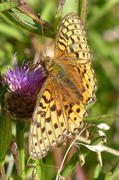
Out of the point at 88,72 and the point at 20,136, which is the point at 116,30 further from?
the point at 20,136

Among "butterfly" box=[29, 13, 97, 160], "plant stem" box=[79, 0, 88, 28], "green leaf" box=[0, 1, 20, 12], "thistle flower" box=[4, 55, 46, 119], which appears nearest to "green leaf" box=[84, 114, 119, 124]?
"butterfly" box=[29, 13, 97, 160]

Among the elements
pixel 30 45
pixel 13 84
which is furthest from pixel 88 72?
pixel 30 45

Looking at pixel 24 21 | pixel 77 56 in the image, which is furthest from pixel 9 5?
pixel 77 56

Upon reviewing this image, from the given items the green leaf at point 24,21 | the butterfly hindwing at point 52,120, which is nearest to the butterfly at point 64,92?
the butterfly hindwing at point 52,120

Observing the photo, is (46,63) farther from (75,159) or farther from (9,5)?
(75,159)

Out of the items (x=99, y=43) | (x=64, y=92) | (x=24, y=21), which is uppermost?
(x=99, y=43)
